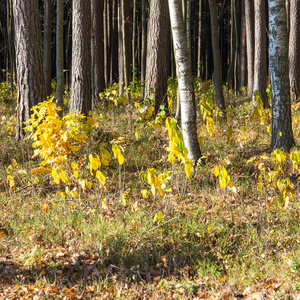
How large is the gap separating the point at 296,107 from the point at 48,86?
7.71 metres

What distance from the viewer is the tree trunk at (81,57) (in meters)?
7.70

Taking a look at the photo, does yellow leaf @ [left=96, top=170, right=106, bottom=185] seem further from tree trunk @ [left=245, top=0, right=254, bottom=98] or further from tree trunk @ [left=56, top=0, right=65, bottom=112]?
tree trunk @ [left=245, top=0, right=254, bottom=98]

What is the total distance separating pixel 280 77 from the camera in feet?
17.1

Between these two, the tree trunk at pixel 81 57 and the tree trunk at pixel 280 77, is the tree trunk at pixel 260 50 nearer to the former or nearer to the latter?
the tree trunk at pixel 280 77

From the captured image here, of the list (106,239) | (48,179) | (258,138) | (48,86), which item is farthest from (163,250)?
(48,86)

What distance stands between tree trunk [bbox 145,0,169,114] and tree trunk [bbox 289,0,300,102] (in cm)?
418

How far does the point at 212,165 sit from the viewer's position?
518 cm

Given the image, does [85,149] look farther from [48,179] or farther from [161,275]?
[161,275]

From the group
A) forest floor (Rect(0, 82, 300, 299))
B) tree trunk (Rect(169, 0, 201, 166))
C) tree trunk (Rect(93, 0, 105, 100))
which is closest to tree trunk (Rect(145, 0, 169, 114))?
tree trunk (Rect(169, 0, 201, 166))

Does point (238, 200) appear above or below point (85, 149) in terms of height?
below

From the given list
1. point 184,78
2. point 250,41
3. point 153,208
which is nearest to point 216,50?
point 184,78

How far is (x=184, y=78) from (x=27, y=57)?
3570 mm

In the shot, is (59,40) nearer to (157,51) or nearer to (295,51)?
(157,51)

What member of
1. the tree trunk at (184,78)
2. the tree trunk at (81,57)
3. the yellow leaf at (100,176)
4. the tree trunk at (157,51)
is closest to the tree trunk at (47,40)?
the tree trunk at (81,57)
